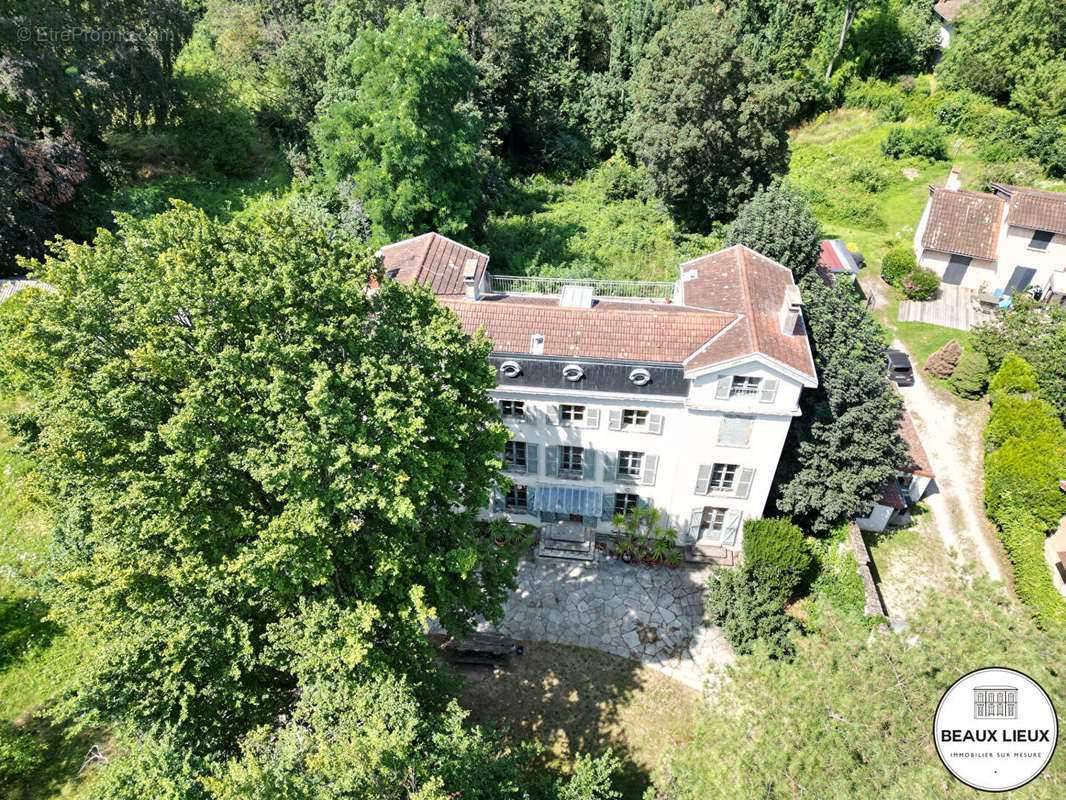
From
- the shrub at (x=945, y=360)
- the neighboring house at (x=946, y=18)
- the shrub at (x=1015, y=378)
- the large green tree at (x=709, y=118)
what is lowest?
the shrub at (x=945, y=360)

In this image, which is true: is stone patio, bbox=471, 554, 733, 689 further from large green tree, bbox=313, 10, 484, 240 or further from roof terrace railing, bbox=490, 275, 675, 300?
large green tree, bbox=313, 10, 484, 240

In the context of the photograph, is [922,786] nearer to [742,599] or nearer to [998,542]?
[742,599]

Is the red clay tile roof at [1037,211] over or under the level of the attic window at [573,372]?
over

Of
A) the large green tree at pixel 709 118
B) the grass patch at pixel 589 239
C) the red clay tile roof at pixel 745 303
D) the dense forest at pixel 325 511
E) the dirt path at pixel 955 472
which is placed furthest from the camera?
the grass patch at pixel 589 239

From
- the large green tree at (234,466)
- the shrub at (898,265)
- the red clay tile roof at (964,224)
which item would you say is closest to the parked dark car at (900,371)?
the shrub at (898,265)

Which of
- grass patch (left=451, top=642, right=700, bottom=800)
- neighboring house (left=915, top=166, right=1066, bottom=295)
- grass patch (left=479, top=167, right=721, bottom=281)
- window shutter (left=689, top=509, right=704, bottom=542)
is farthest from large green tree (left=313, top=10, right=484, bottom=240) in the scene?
neighboring house (left=915, top=166, right=1066, bottom=295)

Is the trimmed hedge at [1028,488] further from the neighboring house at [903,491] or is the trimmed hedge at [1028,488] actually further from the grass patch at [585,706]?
the grass patch at [585,706]

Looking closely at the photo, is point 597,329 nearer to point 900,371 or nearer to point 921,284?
point 900,371

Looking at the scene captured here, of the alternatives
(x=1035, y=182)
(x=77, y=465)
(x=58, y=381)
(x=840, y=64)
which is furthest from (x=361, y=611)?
(x=840, y=64)
